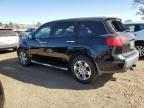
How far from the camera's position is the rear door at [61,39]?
6.02 metres

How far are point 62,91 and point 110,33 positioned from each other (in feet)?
6.26

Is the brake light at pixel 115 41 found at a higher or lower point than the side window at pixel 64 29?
lower

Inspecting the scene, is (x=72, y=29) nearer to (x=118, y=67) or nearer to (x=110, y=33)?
(x=110, y=33)

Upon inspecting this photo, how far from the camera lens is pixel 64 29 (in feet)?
20.9

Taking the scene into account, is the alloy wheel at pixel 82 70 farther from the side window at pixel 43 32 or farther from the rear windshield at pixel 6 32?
the rear windshield at pixel 6 32

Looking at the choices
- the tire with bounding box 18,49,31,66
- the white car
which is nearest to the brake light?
the tire with bounding box 18,49,31,66

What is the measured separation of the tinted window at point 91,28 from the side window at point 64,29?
0.31 m

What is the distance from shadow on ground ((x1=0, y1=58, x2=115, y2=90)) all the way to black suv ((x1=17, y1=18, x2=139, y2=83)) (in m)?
0.29

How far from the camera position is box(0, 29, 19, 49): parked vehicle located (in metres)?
11.4

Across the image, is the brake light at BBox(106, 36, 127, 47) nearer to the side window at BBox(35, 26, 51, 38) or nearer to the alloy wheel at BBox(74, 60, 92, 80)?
the alloy wheel at BBox(74, 60, 92, 80)

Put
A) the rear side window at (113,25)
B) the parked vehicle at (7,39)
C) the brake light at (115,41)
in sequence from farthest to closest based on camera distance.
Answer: the parked vehicle at (7,39) < the rear side window at (113,25) < the brake light at (115,41)

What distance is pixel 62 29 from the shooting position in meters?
6.42

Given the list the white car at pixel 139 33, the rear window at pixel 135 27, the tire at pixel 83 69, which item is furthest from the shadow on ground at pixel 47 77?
the rear window at pixel 135 27

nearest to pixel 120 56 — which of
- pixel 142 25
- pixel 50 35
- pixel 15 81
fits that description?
pixel 50 35
